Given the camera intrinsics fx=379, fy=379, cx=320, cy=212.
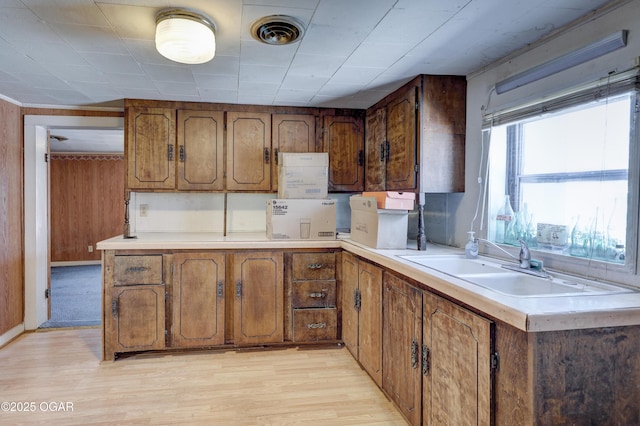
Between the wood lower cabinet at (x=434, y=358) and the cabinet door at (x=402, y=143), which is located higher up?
the cabinet door at (x=402, y=143)

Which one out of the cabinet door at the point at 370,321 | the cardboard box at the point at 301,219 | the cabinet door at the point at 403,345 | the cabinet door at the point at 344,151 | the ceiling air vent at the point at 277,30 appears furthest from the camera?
the cabinet door at the point at 344,151

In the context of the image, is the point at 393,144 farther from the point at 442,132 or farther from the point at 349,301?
the point at 349,301

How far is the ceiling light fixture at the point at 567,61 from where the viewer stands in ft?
5.00

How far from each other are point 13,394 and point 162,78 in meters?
→ 2.22

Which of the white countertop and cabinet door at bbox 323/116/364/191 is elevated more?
cabinet door at bbox 323/116/364/191

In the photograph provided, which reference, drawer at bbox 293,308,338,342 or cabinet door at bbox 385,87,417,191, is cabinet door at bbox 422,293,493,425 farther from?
drawer at bbox 293,308,338,342

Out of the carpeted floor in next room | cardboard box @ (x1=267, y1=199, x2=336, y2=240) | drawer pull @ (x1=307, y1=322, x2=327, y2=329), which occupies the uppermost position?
cardboard box @ (x1=267, y1=199, x2=336, y2=240)

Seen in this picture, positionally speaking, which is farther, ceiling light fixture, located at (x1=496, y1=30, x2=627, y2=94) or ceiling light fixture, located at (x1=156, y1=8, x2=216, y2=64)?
ceiling light fixture, located at (x1=156, y1=8, x2=216, y2=64)

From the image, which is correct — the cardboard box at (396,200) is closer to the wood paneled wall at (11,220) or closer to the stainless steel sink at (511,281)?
the stainless steel sink at (511,281)

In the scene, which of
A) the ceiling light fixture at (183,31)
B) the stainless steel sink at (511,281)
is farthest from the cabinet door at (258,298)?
the ceiling light fixture at (183,31)

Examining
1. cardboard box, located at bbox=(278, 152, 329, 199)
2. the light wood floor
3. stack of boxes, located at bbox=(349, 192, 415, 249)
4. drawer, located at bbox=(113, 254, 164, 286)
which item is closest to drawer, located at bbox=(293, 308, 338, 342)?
the light wood floor

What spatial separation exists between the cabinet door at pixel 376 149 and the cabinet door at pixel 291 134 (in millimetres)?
499

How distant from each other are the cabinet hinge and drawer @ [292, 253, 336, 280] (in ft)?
6.07

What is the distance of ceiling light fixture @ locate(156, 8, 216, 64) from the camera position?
5.57 feet
